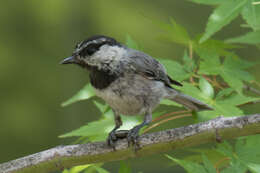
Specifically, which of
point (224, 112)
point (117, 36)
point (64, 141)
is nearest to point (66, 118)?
point (64, 141)

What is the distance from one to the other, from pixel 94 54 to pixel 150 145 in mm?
494

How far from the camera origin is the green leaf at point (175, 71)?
4.59 feet

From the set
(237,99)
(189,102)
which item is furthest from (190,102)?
(237,99)

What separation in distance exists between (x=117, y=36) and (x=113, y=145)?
2.69m

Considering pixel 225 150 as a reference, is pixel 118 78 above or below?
above

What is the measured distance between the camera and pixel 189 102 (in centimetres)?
161

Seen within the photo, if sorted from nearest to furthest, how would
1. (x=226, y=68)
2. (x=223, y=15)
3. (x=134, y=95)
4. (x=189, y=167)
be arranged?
(x=189, y=167) < (x=223, y=15) < (x=226, y=68) < (x=134, y=95)

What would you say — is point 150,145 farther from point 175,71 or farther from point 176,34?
point 176,34

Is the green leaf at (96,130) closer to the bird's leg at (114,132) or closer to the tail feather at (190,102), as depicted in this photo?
the bird's leg at (114,132)

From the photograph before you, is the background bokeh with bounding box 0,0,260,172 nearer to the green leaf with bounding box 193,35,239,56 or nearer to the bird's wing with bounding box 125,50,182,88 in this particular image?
the bird's wing with bounding box 125,50,182,88

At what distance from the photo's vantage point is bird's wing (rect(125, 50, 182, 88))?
1570mm

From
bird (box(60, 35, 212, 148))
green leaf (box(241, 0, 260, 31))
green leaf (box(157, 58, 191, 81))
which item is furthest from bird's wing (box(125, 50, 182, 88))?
green leaf (box(241, 0, 260, 31))

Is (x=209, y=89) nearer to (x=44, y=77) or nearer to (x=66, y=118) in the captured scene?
(x=66, y=118)

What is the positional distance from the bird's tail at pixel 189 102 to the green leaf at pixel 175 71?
13cm
